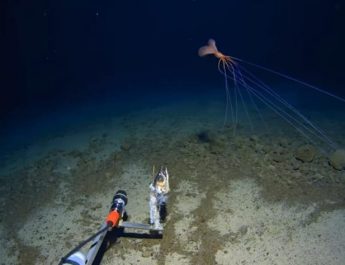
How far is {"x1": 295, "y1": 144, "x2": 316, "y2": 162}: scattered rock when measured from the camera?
22.4 ft

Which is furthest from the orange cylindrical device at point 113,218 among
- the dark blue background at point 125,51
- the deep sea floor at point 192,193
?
the dark blue background at point 125,51

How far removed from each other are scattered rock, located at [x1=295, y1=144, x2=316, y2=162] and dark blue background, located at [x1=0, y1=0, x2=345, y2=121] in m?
9.91

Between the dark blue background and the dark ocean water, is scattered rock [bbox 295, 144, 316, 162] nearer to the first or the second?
the dark ocean water

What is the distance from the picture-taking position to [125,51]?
71.2 m

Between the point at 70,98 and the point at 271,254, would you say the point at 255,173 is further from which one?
the point at 70,98

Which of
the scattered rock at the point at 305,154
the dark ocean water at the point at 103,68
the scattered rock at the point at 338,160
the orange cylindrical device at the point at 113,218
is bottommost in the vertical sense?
the orange cylindrical device at the point at 113,218

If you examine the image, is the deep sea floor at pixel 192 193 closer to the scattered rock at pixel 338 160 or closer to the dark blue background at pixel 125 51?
the scattered rock at pixel 338 160

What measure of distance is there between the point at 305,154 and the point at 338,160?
0.64m

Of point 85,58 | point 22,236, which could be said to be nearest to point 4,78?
point 22,236

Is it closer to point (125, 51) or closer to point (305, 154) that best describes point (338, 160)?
point (305, 154)

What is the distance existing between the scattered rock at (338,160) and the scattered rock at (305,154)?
38 centimetres

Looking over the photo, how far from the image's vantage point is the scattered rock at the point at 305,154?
22.4ft

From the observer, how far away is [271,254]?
471 cm

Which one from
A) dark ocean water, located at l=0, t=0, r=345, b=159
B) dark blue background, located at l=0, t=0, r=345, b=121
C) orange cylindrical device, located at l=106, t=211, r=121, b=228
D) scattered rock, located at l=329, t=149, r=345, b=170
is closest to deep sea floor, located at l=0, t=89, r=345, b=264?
scattered rock, located at l=329, t=149, r=345, b=170
